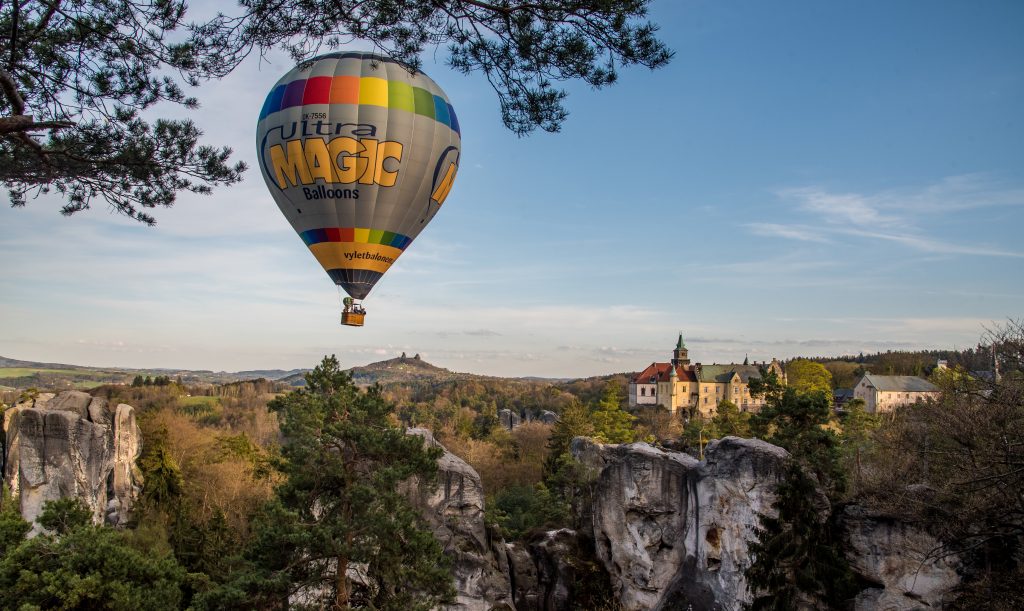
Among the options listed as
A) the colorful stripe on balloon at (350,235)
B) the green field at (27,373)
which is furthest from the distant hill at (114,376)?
the colorful stripe on balloon at (350,235)

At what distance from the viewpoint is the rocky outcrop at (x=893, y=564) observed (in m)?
16.1

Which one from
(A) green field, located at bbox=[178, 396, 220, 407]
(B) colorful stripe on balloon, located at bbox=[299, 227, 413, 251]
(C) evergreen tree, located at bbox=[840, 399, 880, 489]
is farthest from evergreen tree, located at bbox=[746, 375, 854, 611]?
(A) green field, located at bbox=[178, 396, 220, 407]

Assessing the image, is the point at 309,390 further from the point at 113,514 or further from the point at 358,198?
the point at 113,514

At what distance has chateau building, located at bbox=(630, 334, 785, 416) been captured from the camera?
222ft

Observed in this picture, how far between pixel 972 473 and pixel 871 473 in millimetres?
10258

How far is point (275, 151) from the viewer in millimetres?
15164

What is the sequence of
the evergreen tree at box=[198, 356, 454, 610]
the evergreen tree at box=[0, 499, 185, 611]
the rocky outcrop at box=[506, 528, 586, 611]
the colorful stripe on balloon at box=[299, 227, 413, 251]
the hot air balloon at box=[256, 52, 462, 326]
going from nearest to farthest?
the evergreen tree at box=[0, 499, 185, 611]
the evergreen tree at box=[198, 356, 454, 610]
the hot air balloon at box=[256, 52, 462, 326]
the colorful stripe on balloon at box=[299, 227, 413, 251]
the rocky outcrop at box=[506, 528, 586, 611]

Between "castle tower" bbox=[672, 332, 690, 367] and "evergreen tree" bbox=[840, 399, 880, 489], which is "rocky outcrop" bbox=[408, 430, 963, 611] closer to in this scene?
"evergreen tree" bbox=[840, 399, 880, 489]

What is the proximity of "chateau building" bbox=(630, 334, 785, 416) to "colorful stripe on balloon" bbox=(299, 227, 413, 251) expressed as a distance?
2189 inches

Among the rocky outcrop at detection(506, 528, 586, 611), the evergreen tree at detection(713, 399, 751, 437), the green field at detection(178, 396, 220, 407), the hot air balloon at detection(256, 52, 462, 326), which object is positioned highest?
the hot air balloon at detection(256, 52, 462, 326)

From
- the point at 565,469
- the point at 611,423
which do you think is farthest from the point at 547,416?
the point at 565,469

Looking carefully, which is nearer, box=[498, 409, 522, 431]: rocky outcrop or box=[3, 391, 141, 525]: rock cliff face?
box=[3, 391, 141, 525]: rock cliff face

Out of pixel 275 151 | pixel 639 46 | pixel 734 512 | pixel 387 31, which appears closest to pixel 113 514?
pixel 275 151

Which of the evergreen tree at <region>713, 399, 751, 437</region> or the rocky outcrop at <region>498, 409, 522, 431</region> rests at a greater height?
the evergreen tree at <region>713, 399, 751, 437</region>
